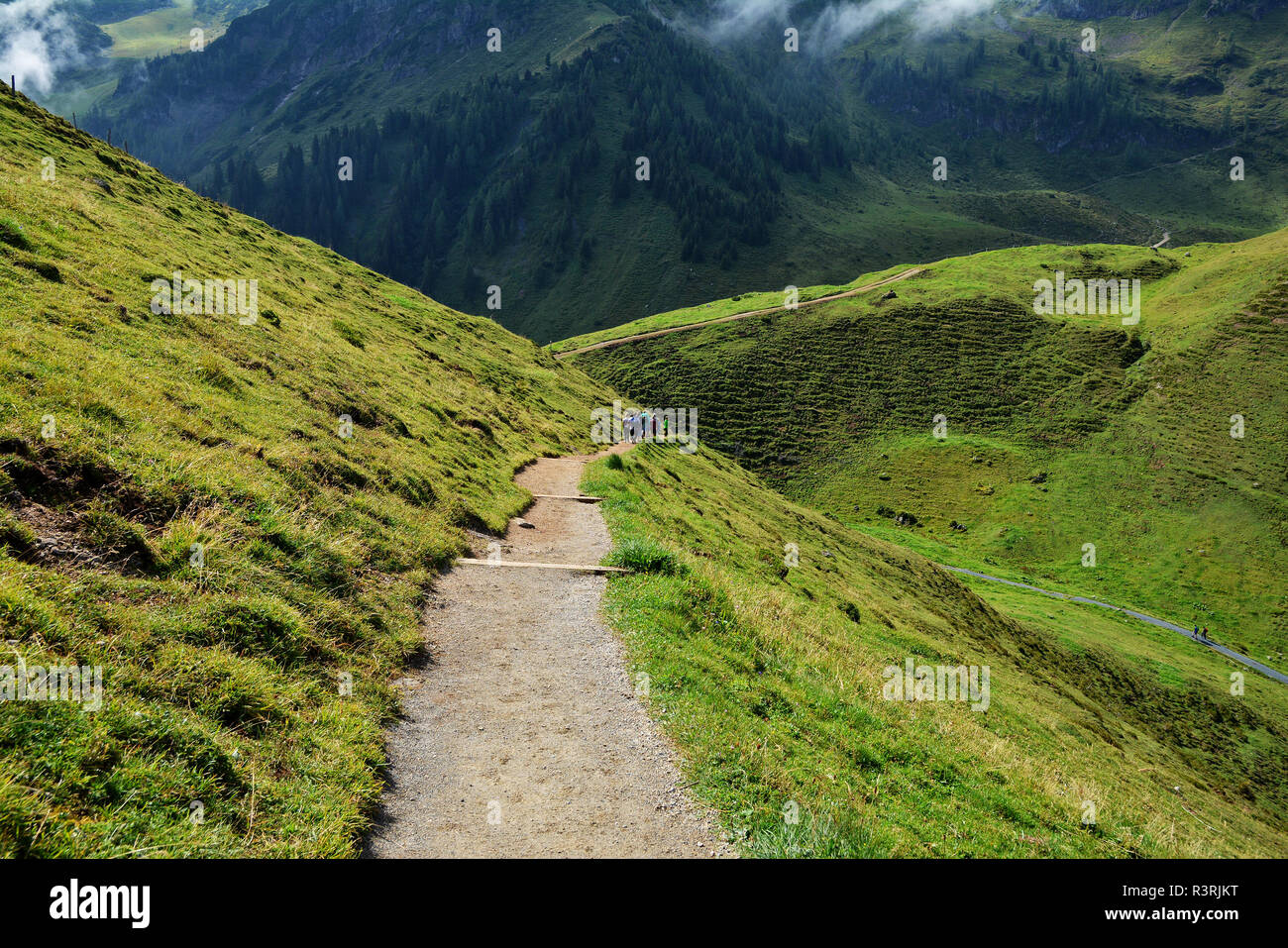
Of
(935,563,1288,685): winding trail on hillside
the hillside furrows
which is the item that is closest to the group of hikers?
(935,563,1288,685): winding trail on hillside

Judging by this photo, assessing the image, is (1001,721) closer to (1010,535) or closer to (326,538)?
(326,538)

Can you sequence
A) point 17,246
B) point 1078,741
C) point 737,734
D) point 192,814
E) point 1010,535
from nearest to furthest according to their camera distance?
point 192,814, point 737,734, point 17,246, point 1078,741, point 1010,535

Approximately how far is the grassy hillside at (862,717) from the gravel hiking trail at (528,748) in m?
0.60

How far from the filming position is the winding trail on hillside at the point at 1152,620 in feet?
216

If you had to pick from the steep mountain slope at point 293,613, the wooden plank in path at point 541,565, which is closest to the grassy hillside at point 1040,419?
the steep mountain slope at point 293,613

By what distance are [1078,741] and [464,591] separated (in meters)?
27.6

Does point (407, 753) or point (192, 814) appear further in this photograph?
point (407, 753)

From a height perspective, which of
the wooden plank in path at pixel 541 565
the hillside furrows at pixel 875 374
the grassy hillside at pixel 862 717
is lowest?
the grassy hillside at pixel 862 717

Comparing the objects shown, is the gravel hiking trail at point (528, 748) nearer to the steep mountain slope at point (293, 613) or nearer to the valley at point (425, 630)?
the valley at point (425, 630)

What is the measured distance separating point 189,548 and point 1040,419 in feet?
390

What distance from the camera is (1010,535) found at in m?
84.6

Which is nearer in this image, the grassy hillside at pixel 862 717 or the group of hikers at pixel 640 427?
the grassy hillside at pixel 862 717

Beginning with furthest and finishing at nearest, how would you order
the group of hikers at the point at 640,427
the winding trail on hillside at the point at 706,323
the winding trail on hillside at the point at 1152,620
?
the winding trail on hillside at the point at 706,323 → the winding trail on hillside at the point at 1152,620 → the group of hikers at the point at 640,427

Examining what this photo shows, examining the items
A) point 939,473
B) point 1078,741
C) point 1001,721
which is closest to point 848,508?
point 939,473
